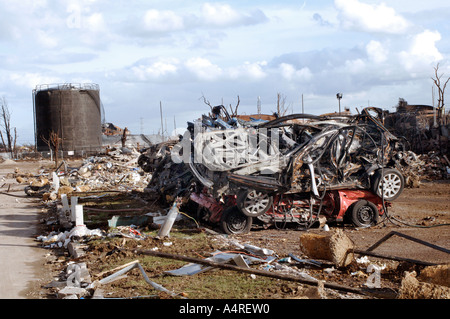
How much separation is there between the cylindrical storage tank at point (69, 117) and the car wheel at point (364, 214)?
46100mm

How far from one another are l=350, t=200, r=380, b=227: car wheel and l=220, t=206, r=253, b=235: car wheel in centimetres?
260

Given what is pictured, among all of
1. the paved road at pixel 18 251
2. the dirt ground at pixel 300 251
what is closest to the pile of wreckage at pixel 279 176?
the dirt ground at pixel 300 251

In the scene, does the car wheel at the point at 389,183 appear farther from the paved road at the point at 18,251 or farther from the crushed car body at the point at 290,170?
the paved road at the point at 18,251

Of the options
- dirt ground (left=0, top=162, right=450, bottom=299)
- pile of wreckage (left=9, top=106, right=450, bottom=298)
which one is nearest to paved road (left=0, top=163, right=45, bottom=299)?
dirt ground (left=0, top=162, right=450, bottom=299)

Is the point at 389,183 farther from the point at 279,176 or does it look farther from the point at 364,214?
the point at 279,176

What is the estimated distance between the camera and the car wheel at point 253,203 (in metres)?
11.3

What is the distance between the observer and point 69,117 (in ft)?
183

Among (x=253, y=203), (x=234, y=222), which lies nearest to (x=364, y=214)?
(x=253, y=203)

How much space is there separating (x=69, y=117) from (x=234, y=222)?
4778 cm

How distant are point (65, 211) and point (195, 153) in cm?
408

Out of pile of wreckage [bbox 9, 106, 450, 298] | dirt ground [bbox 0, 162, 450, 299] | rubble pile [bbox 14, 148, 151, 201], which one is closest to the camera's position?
dirt ground [bbox 0, 162, 450, 299]

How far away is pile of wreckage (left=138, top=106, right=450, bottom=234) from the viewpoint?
1148 cm

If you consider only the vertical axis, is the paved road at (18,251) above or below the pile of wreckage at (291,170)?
below

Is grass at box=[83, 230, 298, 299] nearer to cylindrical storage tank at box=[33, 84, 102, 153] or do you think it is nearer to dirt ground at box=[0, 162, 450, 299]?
dirt ground at box=[0, 162, 450, 299]
